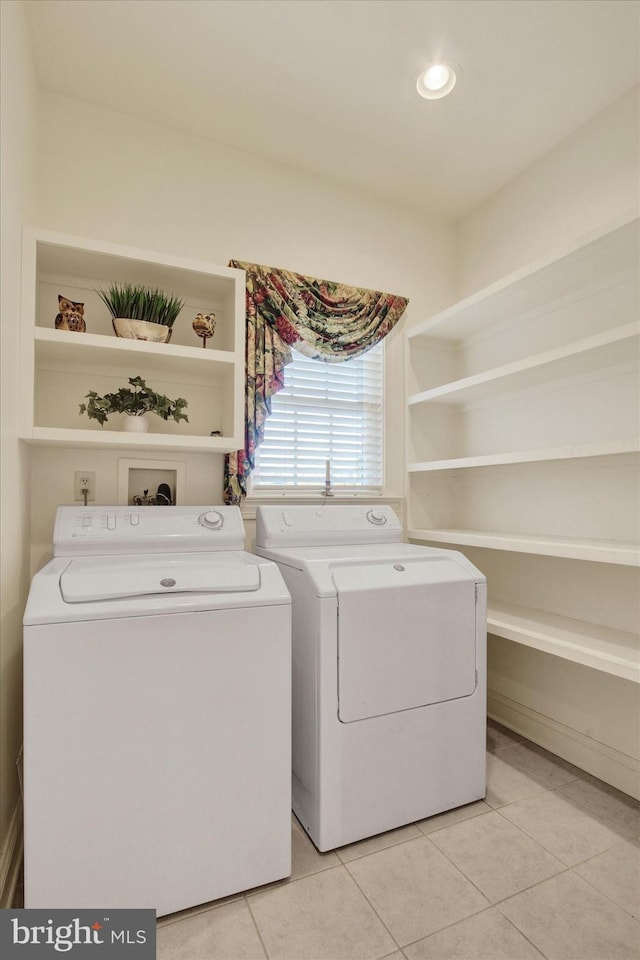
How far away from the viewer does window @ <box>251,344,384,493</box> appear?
2.57 m

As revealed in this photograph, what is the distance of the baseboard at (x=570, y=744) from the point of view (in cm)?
198

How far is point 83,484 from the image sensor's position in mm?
2131

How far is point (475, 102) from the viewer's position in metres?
2.17

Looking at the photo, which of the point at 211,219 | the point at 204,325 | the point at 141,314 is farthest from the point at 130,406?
the point at 211,219

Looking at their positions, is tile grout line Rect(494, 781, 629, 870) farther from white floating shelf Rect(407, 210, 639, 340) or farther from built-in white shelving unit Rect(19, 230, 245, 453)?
white floating shelf Rect(407, 210, 639, 340)

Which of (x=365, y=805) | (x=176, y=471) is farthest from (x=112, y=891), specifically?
(x=176, y=471)

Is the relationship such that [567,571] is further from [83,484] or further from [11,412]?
[11,412]

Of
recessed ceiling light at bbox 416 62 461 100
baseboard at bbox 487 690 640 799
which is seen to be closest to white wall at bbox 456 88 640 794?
baseboard at bbox 487 690 640 799

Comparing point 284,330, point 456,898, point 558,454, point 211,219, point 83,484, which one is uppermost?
point 211,219

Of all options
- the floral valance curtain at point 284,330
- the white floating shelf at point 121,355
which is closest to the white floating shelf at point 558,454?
the floral valance curtain at point 284,330

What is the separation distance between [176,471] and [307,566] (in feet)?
2.94

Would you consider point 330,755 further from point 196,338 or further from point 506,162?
point 506,162

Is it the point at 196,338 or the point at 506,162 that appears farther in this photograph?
the point at 506,162

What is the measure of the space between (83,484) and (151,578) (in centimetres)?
90
